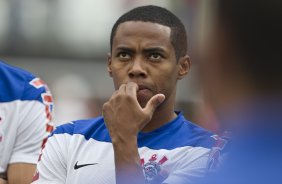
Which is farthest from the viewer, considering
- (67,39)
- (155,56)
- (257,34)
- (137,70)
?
(67,39)

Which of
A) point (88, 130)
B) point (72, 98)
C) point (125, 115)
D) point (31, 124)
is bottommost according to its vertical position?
point (72, 98)

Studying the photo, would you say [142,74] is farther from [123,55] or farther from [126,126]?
[126,126]

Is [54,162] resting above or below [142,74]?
below

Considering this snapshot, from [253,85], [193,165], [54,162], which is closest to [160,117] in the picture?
[193,165]

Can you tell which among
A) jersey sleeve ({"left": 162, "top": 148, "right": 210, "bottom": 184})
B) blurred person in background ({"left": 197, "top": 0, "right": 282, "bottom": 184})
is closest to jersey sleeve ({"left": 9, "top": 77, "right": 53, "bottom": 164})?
jersey sleeve ({"left": 162, "top": 148, "right": 210, "bottom": 184})

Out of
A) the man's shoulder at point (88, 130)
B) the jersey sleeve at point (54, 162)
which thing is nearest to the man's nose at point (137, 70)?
the man's shoulder at point (88, 130)

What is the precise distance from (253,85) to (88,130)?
1.97 meters

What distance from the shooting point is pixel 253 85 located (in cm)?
156

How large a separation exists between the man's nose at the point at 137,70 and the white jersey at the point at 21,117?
1.16 meters

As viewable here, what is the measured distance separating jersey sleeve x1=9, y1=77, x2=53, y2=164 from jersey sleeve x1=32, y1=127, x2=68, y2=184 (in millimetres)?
785

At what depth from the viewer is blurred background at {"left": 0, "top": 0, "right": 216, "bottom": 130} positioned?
9.55 meters

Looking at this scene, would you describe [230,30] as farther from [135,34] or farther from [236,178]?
[135,34]

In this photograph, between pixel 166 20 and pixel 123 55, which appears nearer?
pixel 123 55

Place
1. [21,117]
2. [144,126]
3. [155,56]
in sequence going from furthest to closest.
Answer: [21,117], [155,56], [144,126]
